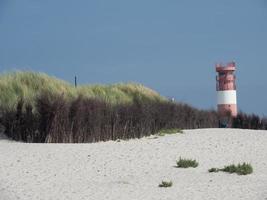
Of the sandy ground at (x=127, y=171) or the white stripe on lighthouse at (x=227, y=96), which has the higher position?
the white stripe on lighthouse at (x=227, y=96)

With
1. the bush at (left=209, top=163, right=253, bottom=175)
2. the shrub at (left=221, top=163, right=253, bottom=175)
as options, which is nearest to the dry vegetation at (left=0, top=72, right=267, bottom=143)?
the bush at (left=209, top=163, right=253, bottom=175)

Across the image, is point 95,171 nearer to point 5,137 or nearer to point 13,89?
point 5,137

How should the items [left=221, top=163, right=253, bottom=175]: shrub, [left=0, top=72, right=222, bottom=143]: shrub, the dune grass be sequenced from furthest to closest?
the dune grass
[left=0, top=72, right=222, bottom=143]: shrub
[left=221, top=163, right=253, bottom=175]: shrub

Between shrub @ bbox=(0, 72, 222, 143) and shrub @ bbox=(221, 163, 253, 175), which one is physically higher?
shrub @ bbox=(0, 72, 222, 143)

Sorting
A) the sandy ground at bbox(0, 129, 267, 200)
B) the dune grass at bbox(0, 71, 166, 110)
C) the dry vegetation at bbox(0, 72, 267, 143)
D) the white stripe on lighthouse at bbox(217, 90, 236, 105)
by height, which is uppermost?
the white stripe on lighthouse at bbox(217, 90, 236, 105)

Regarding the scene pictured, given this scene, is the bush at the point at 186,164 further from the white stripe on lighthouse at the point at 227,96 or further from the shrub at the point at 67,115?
the white stripe on lighthouse at the point at 227,96

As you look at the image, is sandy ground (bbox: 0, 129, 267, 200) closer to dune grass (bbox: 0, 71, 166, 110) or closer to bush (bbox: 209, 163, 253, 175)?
bush (bbox: 209, 163, 253, 175)

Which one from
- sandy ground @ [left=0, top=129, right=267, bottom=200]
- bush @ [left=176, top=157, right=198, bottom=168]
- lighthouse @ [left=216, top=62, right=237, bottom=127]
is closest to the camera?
sandy ground @ [left=0, top=129, right=267, bottom=200]

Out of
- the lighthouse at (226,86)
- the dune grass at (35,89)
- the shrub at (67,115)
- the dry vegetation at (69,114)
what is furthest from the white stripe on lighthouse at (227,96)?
the shrub at (67,115)

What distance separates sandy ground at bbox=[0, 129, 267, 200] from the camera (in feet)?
30.7

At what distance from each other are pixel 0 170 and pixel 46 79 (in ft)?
28.9

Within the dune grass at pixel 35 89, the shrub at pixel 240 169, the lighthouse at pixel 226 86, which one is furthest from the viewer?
the lighthouse at pixel 226 86

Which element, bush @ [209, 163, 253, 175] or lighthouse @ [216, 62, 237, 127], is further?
lighthouse @ [216, 62, 237, 127]

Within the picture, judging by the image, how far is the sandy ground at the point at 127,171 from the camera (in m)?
9.37
